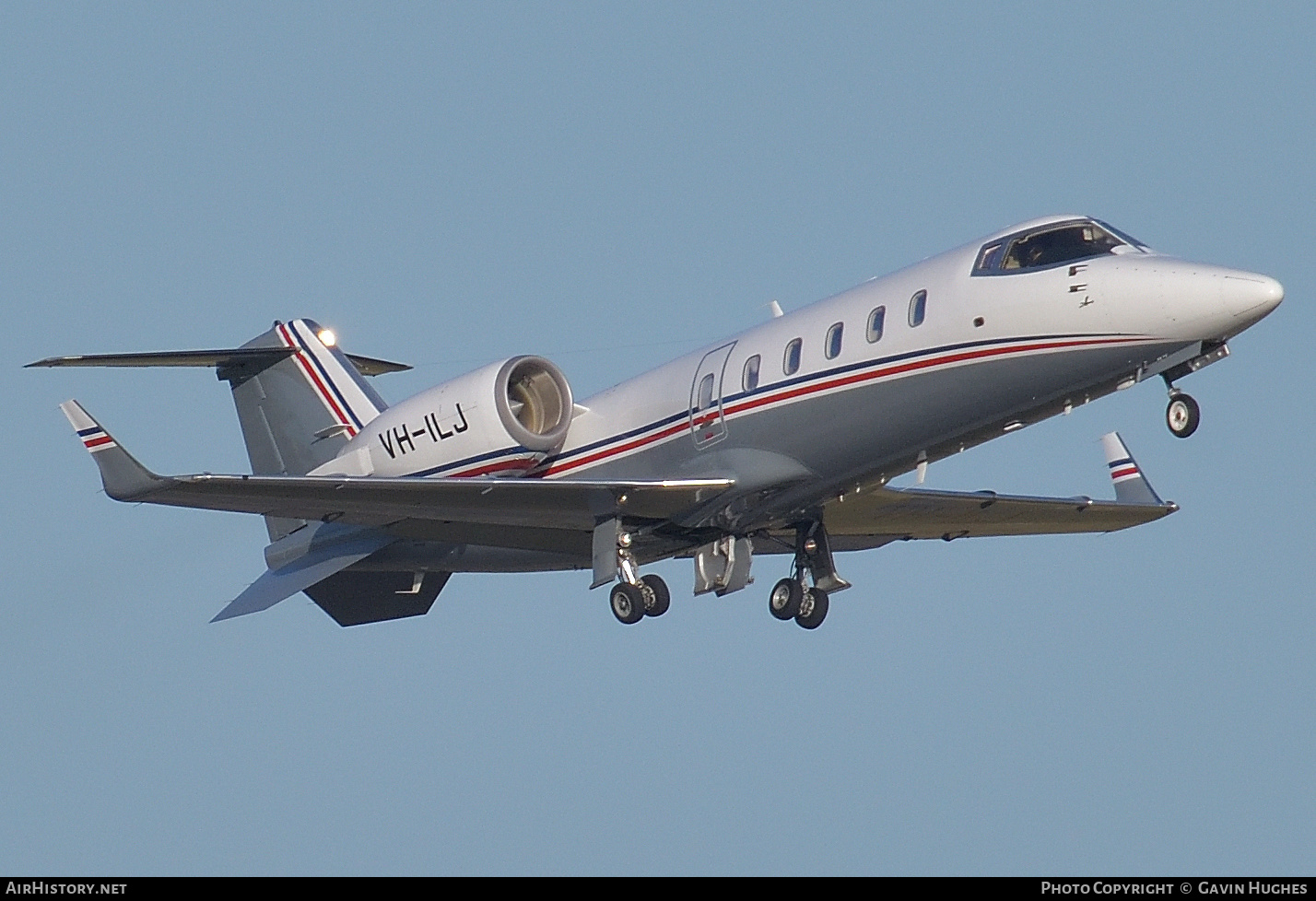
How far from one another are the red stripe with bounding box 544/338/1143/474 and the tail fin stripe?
4300 millimetres

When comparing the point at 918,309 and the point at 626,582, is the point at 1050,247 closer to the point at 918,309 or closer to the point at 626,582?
the point at 918,309

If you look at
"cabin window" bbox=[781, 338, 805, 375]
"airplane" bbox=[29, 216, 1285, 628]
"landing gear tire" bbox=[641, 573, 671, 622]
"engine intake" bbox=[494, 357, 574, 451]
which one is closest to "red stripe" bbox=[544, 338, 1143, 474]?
"airplane" bbox=[29, 216, 1285, 628]

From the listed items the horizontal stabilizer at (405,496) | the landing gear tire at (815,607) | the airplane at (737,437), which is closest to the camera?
the airplane at (737,437)

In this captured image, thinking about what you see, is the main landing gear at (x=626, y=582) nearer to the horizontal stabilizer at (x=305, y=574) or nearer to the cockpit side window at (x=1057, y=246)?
the horizontal stabilizer at (x=305, y=574)

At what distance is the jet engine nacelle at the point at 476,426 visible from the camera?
23.2m

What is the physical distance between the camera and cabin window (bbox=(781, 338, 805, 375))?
21.9 metres

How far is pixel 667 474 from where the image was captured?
23.0 m

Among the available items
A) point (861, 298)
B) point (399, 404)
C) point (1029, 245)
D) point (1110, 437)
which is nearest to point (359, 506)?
point (399, 404)

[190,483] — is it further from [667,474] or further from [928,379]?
[928,379]

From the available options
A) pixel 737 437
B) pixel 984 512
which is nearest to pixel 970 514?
pixel 984 512

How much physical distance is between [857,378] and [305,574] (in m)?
8.04

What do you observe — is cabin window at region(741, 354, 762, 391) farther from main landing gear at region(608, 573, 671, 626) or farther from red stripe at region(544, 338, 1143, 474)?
main landing gear at region(608, 573, 671, 626)

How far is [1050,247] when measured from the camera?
67.2ft

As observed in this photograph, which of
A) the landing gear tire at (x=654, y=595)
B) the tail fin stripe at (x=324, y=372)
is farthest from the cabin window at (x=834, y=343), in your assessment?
the tail fin stripe at (x=324, y=372)
